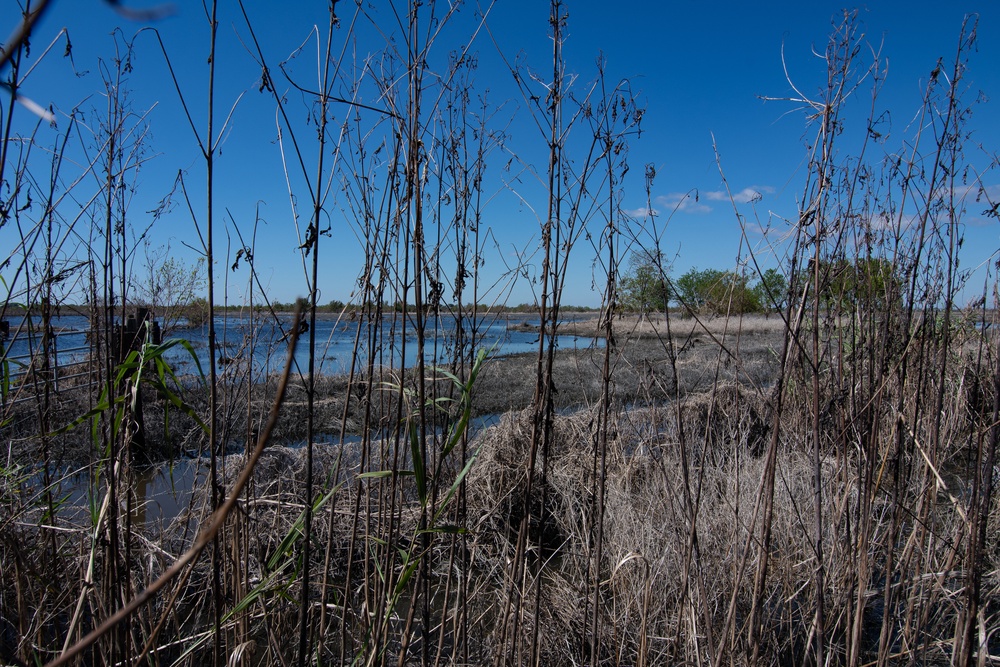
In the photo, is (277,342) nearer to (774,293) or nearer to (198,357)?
(774,293)

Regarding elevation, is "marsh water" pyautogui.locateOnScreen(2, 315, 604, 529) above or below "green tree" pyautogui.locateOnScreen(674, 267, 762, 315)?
below

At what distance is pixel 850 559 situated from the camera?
162 cm

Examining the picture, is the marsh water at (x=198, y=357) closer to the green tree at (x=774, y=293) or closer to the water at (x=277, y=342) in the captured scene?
the water at (x=277, y=342)

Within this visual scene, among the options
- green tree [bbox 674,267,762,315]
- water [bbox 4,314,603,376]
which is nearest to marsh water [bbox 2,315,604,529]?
water [bbox 4,314,603,376]

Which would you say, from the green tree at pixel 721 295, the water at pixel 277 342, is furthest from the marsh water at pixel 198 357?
the green tree at pixel 721 295

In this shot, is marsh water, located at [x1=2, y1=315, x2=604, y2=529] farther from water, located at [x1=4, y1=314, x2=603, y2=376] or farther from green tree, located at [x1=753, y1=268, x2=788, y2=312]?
green tree, located at [x1=753, y1=268, x2=788, y2=312]

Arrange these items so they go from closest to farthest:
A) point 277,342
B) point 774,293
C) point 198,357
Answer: point 277,342, point 774,293, point 198,357

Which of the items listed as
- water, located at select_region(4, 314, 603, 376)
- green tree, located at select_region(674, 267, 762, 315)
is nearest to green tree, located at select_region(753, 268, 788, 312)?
green tree, located at select_region(674, 267, 762, 315)

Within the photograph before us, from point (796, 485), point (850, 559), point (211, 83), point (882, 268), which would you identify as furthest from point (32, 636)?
point (796, 485)

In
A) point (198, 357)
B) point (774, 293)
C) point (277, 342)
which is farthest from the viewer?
point (198, 357)

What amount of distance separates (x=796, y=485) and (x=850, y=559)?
2555 mm

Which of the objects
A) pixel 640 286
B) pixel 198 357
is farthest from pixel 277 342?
pixel 198 357

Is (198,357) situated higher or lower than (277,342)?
lower

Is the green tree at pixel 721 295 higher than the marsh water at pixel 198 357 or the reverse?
higher
